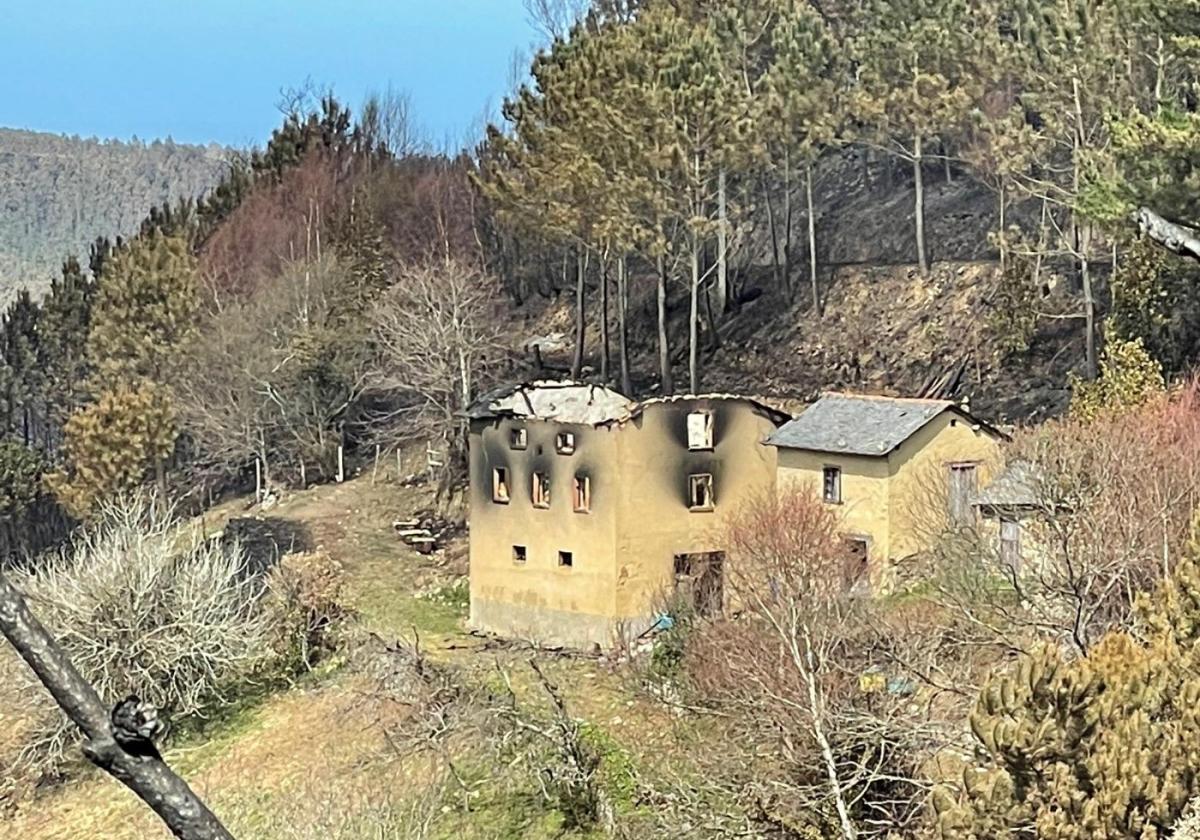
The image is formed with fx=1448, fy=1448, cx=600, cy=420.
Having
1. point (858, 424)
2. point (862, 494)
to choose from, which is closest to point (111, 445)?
point (858, 424)

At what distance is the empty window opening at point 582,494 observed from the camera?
3084cm

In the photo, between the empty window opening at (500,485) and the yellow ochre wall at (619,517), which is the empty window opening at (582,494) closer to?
the yellow ochre wall at (619,517)

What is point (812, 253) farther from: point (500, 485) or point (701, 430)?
point (500, 485)

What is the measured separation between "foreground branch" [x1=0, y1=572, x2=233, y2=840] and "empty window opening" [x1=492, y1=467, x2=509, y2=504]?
30172mm

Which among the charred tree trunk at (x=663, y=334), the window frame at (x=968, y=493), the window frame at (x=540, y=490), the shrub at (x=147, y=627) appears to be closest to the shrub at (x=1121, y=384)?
the window frame at (x=968, y=493)

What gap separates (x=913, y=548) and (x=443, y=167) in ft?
114

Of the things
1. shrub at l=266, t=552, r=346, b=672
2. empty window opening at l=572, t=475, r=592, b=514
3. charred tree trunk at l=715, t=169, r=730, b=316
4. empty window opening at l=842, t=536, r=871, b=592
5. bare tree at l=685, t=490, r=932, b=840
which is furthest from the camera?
charred tree trunk at l=715, t=169, r=730, b=316

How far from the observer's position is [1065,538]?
19672 mm

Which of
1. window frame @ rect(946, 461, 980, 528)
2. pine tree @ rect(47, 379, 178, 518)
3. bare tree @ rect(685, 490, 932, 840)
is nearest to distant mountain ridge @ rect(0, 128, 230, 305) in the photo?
pine tree @ rect(47, 379, 178, 518)

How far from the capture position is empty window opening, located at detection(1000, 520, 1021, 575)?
22.9 metres

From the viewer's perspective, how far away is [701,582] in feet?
97.7

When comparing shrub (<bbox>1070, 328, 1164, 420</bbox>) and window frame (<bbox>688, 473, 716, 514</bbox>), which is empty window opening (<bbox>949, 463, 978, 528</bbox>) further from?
window frame (<bbox>688, 473, 716, 514</bbox>)

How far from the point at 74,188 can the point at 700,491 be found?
88788 millimetres

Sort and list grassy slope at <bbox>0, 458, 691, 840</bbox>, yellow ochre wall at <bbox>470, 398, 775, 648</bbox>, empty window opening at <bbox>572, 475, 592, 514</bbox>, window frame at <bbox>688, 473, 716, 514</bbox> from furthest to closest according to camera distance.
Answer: window frame at <bbox>688, 473, 716, 514</bbox> → empty window opening at <bbox>572, 475, 592, 514</bbox> → yellow ochre wall at <bbox>470, 398, 775, 648</bbox> → grassy slope at <bbox>0, 458, 691, 840</bbox>
